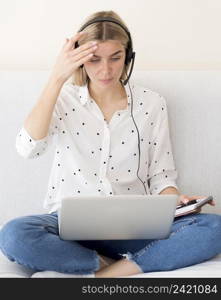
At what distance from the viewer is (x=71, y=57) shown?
1.83 m

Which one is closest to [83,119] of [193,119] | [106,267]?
[193,119]

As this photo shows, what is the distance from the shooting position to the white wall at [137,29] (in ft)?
7.54

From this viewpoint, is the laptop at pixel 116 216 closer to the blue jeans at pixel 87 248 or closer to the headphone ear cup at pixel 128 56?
A: the blue jeans at pixel 87 248

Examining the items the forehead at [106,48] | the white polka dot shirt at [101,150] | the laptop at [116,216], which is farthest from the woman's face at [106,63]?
the laptop at [116,216]

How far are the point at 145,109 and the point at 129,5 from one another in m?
0.48

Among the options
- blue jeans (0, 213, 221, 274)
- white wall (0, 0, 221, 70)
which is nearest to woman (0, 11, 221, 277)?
blue jeans (0, 213, 221, 274)

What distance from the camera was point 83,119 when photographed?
2.00 metres

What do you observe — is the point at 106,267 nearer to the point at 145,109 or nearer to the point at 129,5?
the point at 145,109

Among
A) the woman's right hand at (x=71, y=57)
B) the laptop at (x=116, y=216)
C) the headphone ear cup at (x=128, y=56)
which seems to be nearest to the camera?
the laptop at (x=116, y=216)

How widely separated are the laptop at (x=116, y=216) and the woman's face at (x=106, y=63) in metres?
0.51

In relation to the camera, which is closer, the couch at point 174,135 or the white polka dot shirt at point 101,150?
the white polka dot shirt at point 101,150

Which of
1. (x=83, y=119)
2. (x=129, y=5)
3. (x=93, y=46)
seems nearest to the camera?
(x=93, y=46)

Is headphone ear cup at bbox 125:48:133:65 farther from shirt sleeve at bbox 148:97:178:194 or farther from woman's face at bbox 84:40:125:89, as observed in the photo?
shirt sleeve at bbox 148:97:178:194

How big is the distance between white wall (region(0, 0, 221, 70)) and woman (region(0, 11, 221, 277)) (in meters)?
0.30
